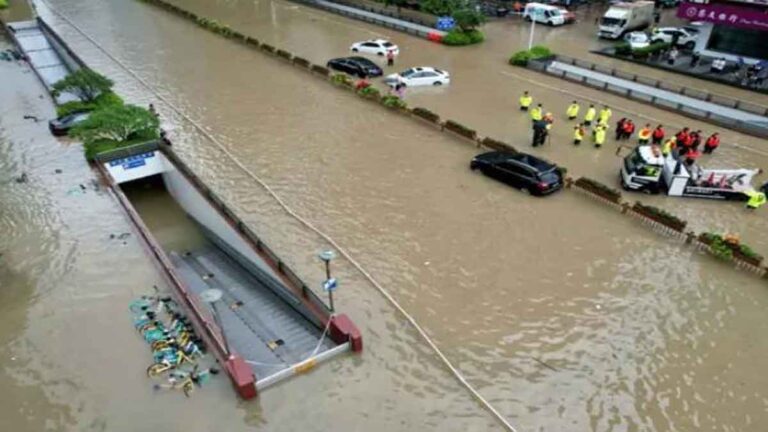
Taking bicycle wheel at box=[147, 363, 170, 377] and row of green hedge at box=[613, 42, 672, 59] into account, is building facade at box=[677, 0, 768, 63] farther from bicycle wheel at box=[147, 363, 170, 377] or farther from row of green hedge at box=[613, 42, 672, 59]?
bicycle wheel at box=[147, 363, 170, 377]

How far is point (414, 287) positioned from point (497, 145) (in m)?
9.22

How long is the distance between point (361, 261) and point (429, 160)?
716 cm

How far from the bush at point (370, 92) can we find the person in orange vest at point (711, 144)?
14874mm

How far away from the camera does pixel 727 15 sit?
31.2m

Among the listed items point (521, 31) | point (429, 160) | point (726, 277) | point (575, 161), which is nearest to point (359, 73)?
point (429, 160)

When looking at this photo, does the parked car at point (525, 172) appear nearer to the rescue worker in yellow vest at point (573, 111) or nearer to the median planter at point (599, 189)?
the median planter at point (599, 189)

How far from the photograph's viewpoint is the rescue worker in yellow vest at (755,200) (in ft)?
60.1

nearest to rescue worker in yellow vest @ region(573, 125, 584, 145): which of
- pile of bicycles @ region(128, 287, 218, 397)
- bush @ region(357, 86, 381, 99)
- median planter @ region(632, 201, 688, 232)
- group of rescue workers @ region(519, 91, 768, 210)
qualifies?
group of rescue workers @ region(519, 91, 768, 210)

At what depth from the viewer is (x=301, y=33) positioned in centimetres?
4094

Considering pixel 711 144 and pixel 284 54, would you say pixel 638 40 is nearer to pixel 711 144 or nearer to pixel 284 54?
pixel 711 144

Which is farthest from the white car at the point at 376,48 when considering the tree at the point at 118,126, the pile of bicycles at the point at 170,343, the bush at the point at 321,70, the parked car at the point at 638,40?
the pile of bicycles at the point at 170,343

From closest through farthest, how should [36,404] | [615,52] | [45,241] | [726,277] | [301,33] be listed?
[36,404]
[726,277]
[45,241]
[615,52]
[301,33]

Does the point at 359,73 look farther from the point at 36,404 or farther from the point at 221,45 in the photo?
the point at 36,404

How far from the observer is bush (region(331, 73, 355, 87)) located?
29.1 metres
